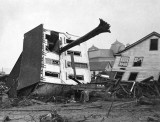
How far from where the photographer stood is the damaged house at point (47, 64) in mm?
25375

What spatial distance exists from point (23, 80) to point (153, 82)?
15.5 metres

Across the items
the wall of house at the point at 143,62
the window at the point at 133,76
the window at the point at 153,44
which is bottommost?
the window at the point at 133,76

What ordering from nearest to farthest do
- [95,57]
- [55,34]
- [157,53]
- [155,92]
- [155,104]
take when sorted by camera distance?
[155,104]
[155,92]
[157,53]
[55,34]
[95,57]

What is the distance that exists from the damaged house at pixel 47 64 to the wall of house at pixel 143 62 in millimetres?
5589

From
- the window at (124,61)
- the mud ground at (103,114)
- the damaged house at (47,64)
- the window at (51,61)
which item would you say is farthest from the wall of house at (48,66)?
the mud ground at (103,114)

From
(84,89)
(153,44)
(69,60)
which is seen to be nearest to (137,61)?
(153,44)

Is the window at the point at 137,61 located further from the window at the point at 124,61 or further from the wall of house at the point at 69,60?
the wall of house at the point at 69,60

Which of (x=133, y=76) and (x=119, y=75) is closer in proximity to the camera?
(x=133, y=76)

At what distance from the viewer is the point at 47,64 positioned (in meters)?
26.8

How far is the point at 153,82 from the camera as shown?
24781 millimetres

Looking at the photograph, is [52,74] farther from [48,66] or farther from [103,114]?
[103,114]

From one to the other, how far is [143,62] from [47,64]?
1254 centimetres

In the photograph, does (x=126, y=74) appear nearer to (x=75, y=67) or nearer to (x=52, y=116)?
(x=75, y=67)

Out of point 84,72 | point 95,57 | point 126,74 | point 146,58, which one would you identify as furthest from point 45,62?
point 95,57
